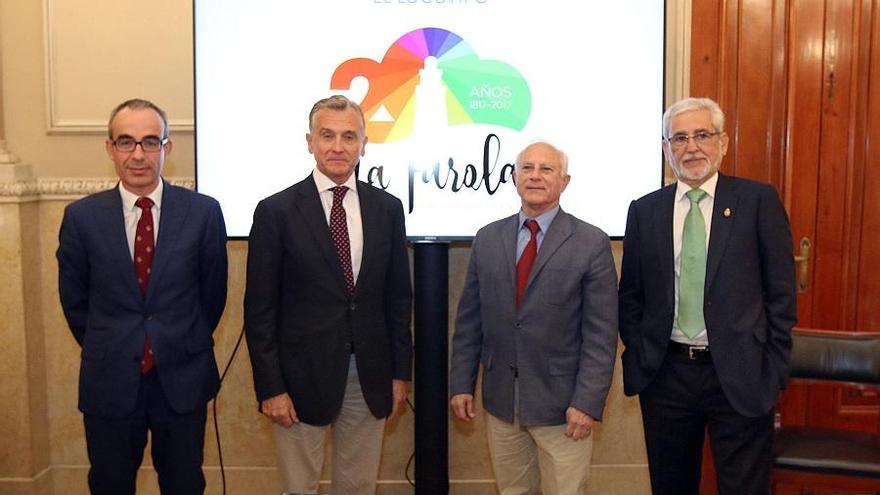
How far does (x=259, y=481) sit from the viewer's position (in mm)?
3361

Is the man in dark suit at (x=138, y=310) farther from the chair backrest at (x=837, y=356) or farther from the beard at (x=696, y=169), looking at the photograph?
the chair backrest at (x=837, y=356)

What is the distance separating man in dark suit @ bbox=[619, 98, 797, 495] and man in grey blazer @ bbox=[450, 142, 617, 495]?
0.52ft

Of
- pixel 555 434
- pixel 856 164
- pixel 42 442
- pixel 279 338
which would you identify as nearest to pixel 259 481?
pixel 42 442

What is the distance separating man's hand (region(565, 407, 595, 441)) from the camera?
2172mm

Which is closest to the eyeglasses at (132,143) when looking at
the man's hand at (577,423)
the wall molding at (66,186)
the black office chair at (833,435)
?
the wall molding at (66,186)

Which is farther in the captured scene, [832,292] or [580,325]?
[832,292]

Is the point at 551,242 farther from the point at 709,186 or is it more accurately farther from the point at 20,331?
the point at 20,331

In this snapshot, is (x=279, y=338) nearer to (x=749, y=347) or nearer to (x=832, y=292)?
(x=749, y=347)

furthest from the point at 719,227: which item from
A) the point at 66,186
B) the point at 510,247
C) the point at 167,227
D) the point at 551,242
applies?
the point at 66,186

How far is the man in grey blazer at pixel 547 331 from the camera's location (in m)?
2.20

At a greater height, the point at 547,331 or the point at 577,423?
the point at 547,331

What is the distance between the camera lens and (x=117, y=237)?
2.18 metres

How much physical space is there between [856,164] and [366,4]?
2.09 m

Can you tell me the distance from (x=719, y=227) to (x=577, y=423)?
68 cm
